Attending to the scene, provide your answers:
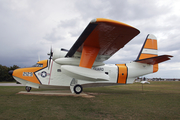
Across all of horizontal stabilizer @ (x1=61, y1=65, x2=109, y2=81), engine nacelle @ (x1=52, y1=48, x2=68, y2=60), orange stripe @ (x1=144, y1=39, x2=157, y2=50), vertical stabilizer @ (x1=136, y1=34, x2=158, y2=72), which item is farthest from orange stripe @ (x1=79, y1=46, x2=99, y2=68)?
orange stripe @ (x1=144, y1=39, x2=157, y2=50)

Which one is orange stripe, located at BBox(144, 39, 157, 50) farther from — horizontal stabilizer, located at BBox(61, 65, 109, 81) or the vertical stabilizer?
horizontal stabilizer, located at BBox(61, 65, 109, 81)

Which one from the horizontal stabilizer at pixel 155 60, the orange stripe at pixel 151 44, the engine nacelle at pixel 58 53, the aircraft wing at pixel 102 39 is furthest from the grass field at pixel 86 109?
the orange stripe at pixel 151 44

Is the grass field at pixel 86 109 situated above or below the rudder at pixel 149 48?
below

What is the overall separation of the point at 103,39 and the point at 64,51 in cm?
313

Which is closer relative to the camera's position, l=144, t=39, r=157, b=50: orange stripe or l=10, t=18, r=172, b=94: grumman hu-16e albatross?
l=10, t=18, r=172, b=94: grumman hu-16e albatross

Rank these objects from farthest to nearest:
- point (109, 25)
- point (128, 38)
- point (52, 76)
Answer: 1. point (52, 76)
2. point (128, 38)
3. point (109, 25)

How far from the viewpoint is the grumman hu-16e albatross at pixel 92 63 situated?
16.8 ft

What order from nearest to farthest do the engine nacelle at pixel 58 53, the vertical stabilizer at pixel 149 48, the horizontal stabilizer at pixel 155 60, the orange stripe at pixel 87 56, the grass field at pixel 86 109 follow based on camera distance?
the grass field at pixel 86 109
the orange stripe at pixel 87 56
the engine nacelle at pixel 58 53
the horizontal stabilizer at pixel 155 60
the vertical stabilizer at pixel 149 48

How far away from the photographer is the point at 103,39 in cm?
583

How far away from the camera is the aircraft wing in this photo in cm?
462

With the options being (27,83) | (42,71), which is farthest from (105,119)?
(27,83)

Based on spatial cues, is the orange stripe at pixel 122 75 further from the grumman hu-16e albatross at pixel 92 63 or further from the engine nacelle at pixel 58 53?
the engine nacelle at pixel 58 53

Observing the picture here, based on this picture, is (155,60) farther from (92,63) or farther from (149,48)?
(92,63)

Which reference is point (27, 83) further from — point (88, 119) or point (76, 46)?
point (88, 119)
